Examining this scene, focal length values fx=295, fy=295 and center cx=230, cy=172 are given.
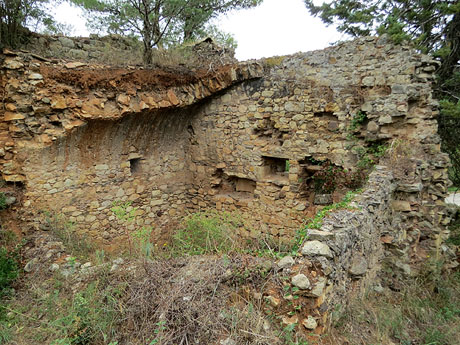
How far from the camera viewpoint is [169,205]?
7.54 metres

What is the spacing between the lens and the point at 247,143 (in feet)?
22.3

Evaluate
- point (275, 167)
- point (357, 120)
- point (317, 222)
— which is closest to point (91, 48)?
point (275, 167)

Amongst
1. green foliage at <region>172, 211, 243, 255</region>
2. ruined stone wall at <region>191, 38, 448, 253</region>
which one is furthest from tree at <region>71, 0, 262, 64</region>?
green foliage at <region>172, 211, 243, 255</region>

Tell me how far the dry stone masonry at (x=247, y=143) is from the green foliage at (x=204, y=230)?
305 mm

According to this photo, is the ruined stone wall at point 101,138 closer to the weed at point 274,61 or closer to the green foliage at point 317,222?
the weed at point 274,61

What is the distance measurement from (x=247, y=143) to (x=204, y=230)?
227cm

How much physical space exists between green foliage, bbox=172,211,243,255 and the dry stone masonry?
1.00 feet

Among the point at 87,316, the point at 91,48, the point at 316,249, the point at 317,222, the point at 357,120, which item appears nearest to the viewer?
the point at 87,316

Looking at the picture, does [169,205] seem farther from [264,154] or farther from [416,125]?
[416,125]

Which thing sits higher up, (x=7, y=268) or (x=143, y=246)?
(x=143, y=246)

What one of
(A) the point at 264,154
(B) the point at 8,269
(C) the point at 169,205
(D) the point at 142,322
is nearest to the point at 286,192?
(A) the point at 264,154

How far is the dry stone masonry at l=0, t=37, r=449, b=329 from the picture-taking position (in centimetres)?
483

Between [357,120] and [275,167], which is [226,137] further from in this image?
[357,120]

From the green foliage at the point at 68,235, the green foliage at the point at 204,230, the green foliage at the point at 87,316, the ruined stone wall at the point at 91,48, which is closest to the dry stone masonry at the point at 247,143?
the green foliage at the point at 68,235
